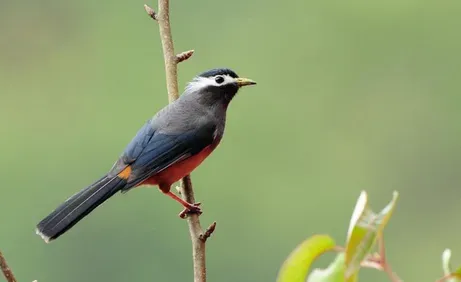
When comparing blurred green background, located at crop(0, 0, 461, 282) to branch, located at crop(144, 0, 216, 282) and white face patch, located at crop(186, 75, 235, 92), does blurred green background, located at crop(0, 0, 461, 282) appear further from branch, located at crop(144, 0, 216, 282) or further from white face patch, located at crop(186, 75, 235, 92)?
branch, located at crop(144, 0, 216, 282)

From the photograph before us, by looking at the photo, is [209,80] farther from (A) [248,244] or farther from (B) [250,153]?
(B) [250,153]

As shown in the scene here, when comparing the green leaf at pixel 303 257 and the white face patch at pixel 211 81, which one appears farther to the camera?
the white face patch at pixel 211 81

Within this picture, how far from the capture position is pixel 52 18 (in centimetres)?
2728

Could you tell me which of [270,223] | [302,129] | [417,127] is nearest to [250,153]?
[270,223]

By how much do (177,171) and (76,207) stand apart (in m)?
0.49

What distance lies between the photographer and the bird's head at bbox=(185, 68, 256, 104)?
4.73 meters

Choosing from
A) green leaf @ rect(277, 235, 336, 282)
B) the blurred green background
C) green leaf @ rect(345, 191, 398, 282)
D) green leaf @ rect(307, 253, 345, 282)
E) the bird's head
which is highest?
green leaf @ rect(345, 191, 398, 282)

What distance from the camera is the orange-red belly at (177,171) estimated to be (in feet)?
14.1

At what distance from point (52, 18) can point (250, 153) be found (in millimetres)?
9293

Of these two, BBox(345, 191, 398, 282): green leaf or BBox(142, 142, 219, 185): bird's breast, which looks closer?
BBox(345, 191, 398, 282): green leaf

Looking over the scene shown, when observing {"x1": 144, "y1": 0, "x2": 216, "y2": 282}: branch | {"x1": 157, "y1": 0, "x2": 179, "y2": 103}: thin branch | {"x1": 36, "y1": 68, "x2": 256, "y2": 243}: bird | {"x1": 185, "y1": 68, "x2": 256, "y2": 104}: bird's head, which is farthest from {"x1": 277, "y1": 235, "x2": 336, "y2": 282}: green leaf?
{"x1": 185, "y1": 68, "x2": 256, "y2": 104}: bird's head

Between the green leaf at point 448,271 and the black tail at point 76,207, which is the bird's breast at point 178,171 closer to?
the black tail at point 76,207

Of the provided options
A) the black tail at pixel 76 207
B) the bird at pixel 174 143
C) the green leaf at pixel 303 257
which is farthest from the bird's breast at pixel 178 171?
the green leaf at pixel 303 257

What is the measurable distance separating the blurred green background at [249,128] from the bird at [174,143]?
1072 centimetres
